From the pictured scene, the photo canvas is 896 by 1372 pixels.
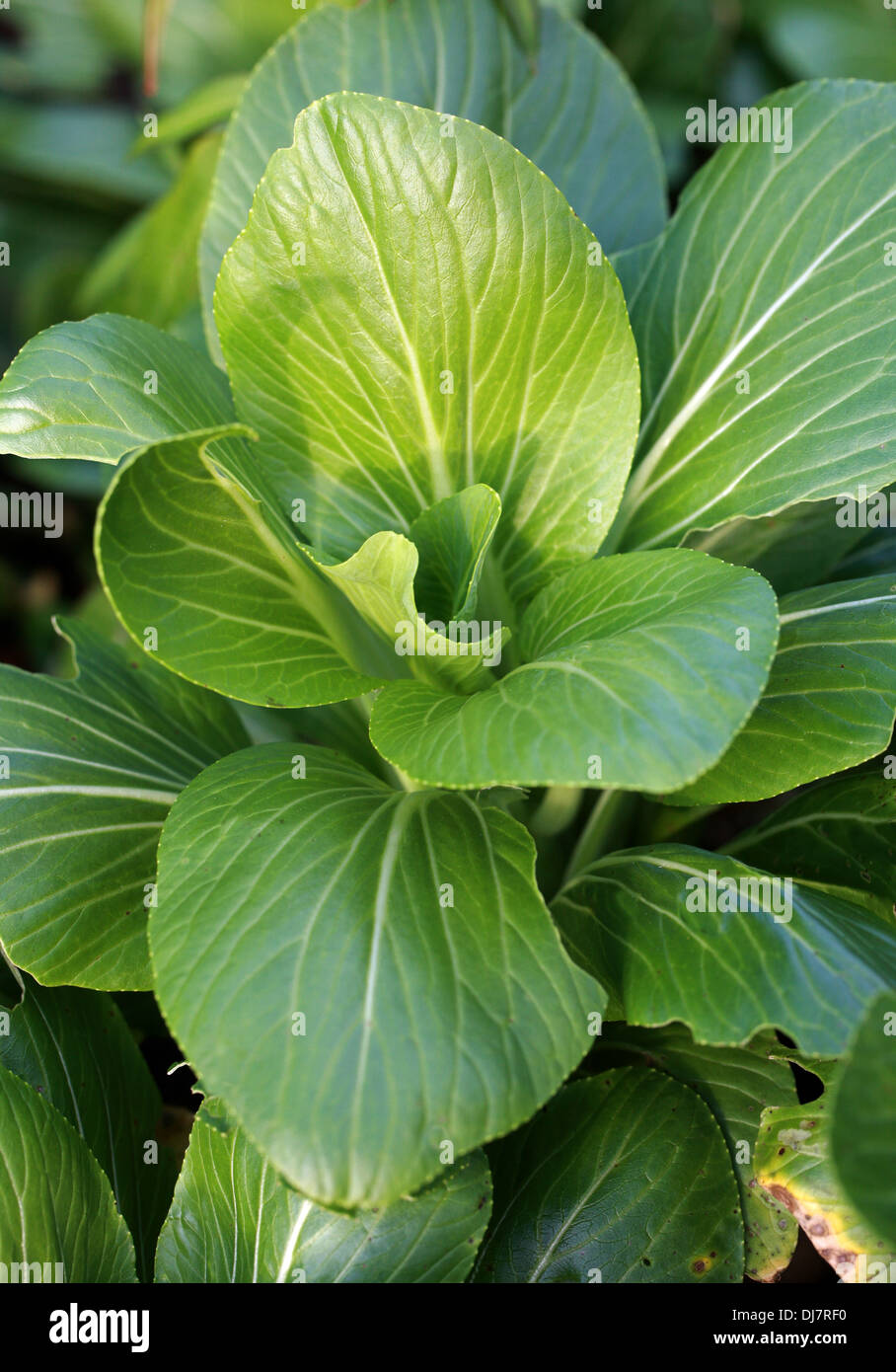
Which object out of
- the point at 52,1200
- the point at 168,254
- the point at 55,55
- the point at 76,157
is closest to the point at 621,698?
the point at 52,1200

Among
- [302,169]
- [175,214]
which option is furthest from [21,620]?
[302,169]

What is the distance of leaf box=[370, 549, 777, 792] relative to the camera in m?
0.67

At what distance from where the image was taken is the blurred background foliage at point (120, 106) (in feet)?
5.68

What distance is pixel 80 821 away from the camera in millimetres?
Result: 941

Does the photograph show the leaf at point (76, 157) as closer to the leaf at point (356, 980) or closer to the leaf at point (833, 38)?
the leaf at point (833, 38)

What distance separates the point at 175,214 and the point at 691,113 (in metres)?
0.85

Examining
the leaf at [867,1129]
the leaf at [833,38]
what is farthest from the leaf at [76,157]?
the leaf at [867,1129]

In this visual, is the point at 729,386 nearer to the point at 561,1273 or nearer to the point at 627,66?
the point at 561,1273

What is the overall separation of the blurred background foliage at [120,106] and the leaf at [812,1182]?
3.74 ft

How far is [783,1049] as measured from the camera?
36.5 inches

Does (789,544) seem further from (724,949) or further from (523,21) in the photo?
(523,21)

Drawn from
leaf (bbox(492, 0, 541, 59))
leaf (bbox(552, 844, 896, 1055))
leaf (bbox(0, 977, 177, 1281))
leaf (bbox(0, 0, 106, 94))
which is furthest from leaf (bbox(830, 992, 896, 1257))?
leaf (bbox(0, 0, 106, 94))
